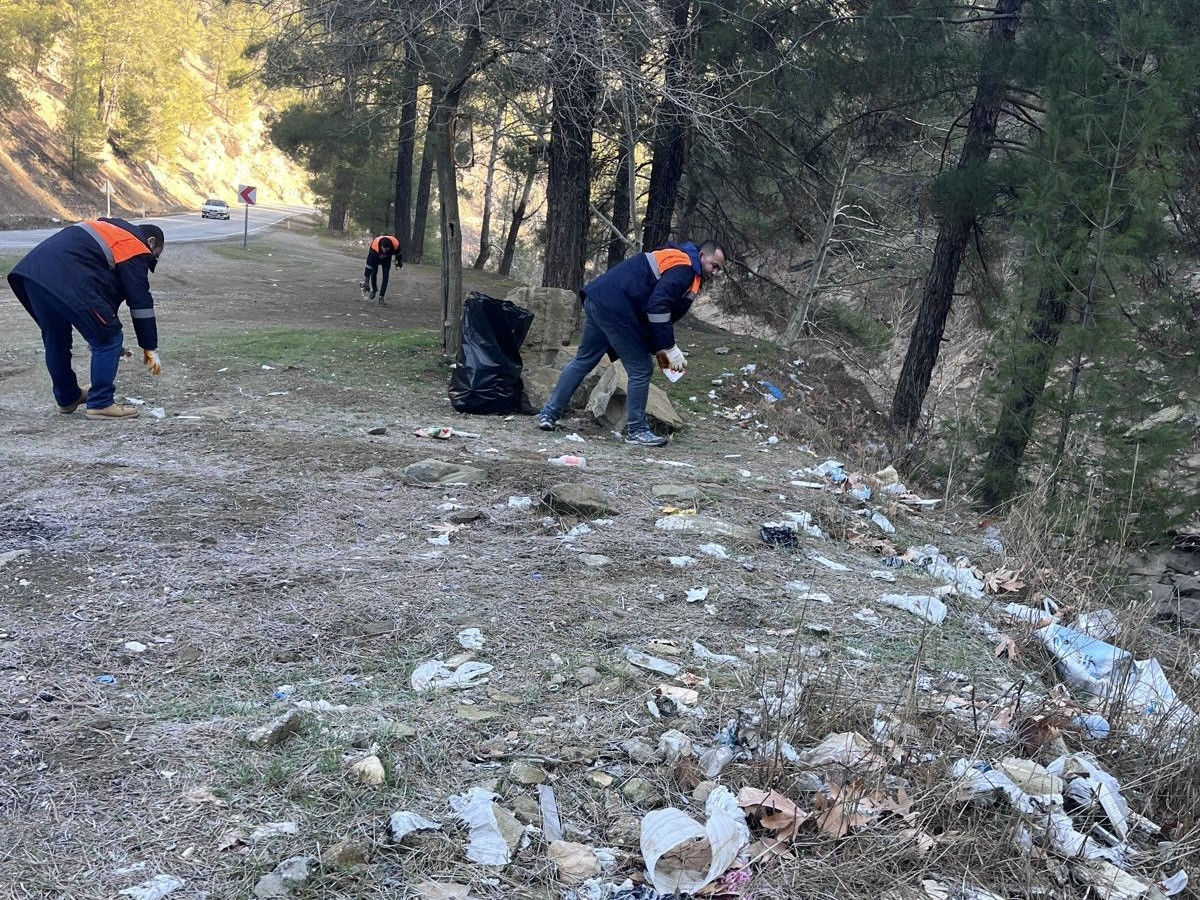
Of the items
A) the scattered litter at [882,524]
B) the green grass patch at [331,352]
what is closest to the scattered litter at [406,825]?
the scattered litter at [882,524]

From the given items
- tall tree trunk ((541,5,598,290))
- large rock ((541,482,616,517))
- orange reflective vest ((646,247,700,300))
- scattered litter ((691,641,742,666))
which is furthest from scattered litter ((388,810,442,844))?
tall tree trunk ((541,5,598,290))

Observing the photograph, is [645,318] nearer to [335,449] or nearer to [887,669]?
[335,449]

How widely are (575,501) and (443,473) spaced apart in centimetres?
97

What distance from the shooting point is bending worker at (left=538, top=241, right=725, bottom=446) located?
6.58 meters

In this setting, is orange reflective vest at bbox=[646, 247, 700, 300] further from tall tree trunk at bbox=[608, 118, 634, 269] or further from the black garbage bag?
tall tree trunk at bbox=[608, 118, 634, 269]

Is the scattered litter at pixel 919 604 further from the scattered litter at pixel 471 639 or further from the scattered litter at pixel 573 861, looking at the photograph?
the scattered litter at pixel 573 861

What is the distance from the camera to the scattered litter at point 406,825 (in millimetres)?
2240

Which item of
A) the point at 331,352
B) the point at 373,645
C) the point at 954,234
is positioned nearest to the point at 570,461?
the point at 373,645

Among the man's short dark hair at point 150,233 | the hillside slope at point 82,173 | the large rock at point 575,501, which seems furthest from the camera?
the hillside slope at point 82,173

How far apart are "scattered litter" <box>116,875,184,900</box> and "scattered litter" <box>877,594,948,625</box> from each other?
9.35ft

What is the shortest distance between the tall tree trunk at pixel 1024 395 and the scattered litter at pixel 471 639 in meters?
7.93

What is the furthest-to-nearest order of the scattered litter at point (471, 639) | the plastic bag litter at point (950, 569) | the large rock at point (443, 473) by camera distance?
the large rock at point (443, 473) < the plastic bag litter at point (950, 569) < the scattered litter at point (471, 639)

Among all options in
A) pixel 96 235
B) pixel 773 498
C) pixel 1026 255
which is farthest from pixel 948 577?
pixel 1026 255

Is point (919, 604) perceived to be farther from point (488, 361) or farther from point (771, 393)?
point (771, 393)
